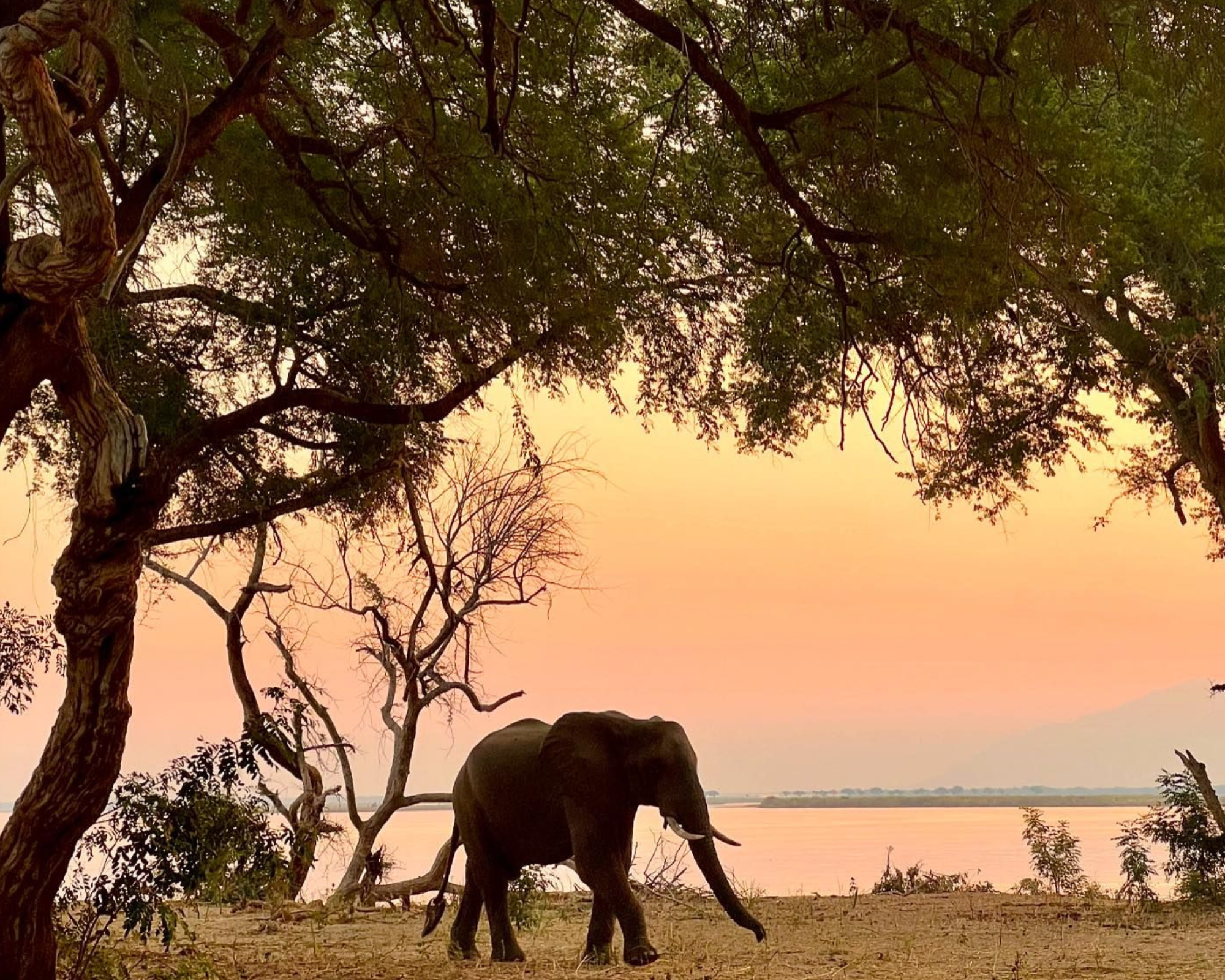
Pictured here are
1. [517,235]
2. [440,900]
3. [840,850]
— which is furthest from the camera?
[840,850]

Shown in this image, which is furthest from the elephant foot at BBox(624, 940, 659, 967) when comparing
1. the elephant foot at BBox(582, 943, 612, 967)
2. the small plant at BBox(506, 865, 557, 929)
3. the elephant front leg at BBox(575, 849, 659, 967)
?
the small plant at BBox(506, 865, 557, 929)

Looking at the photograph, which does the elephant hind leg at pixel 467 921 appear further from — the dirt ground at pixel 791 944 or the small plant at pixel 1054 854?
the small plant at pixel 1054 854

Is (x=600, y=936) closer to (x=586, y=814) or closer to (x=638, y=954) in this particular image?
(x=638, y=954)

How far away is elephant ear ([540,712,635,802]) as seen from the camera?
7254 millimetres

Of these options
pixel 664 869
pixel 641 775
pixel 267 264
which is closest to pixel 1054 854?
pixel 664 869

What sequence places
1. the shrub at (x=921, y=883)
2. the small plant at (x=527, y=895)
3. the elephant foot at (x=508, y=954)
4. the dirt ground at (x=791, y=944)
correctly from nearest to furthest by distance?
the dirt ground at (x=791, y=944)
the elephant foot at (x=508, y=954)
the small plant at (x=527, y=895)
the shrub at (x=921, y=883)

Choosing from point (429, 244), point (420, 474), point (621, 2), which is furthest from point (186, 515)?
point (621, 2)

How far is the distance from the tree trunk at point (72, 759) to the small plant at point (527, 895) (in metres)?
4.00

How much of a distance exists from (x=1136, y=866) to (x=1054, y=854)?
1.73 meters

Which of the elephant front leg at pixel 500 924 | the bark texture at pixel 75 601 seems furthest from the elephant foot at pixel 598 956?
the bark texture at pixel 75 601

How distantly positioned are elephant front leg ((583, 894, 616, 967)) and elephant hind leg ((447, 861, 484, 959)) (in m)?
0.87

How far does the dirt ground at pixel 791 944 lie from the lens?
22.5 ft

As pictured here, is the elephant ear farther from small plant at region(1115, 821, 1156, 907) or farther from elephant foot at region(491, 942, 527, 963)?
small plant at region(1115, 821, 1156, 907)

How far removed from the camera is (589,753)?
730cm
